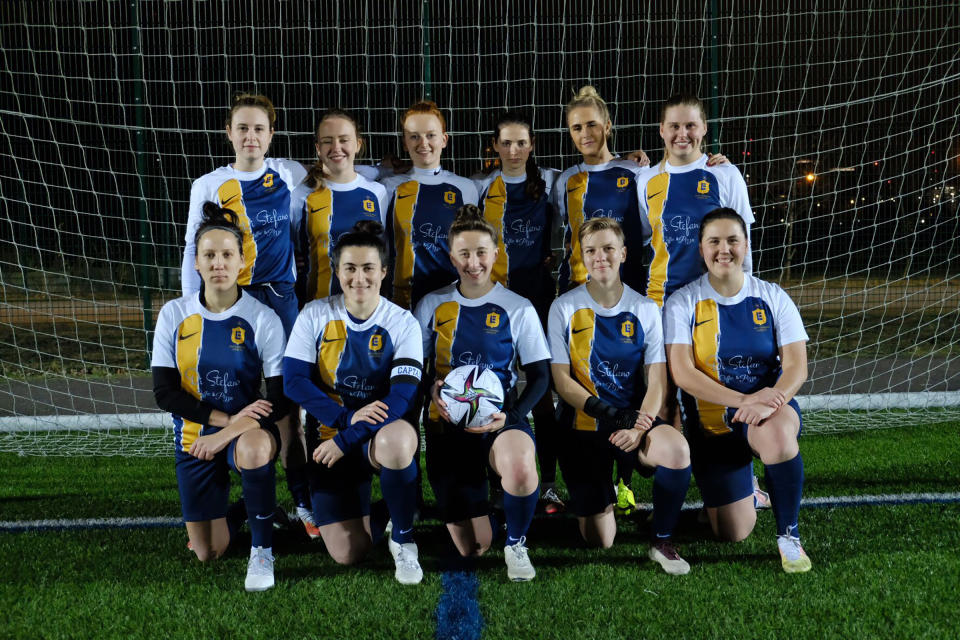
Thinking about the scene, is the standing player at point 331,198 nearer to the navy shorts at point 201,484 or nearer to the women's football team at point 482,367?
the women's football team at point 482,367

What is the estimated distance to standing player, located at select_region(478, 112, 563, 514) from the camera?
362cm

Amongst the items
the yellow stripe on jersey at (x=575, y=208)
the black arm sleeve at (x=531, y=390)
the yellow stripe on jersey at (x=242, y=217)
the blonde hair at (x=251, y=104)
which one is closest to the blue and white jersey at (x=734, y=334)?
the black arm sleeve at (x=531, y=390)

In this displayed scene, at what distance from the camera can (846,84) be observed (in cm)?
576

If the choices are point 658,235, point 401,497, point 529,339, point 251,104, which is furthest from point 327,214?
point 658,235

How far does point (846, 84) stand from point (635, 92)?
150cm

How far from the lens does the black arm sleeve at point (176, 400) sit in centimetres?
290

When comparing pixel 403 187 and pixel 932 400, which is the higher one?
pixel 403 187

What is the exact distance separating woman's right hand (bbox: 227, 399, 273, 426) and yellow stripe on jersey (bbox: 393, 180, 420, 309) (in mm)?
938

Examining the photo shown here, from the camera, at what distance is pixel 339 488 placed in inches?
118

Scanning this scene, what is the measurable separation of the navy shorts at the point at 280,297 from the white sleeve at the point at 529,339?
103 centimetres

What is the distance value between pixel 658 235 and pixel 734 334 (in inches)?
26.6

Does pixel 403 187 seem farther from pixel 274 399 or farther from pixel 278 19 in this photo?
pixel 278 19

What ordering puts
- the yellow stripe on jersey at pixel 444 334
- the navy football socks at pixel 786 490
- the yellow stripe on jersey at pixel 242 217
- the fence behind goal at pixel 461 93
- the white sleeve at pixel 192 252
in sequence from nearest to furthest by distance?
1. the navy football socks at pixel 786 490
2. the yellow stripe on jersey at pixel 444 334
3. the white sleeve at pixel 192 252
4. the yellow stripe on jersey at pixel 242 217
5. the fence behind goal at pixel 461 93

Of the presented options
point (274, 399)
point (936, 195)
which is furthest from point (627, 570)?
point (936, 195)
